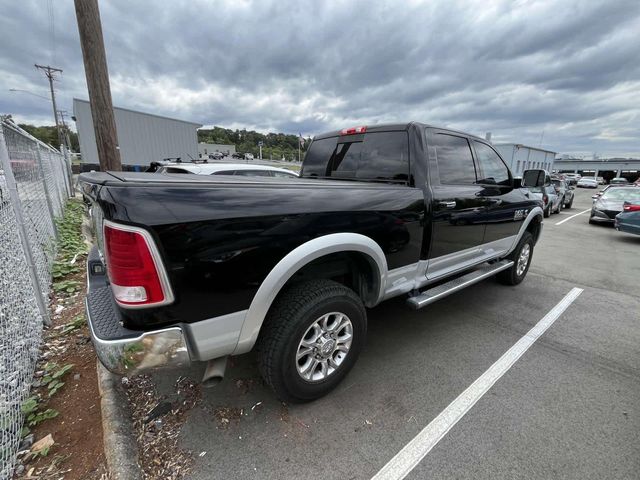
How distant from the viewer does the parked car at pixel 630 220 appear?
818cm

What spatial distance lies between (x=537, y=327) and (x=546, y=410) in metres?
1.53

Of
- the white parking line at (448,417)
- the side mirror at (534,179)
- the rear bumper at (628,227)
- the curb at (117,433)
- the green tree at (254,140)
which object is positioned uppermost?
the green tree at (254,140)

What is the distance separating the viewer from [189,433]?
2.04m

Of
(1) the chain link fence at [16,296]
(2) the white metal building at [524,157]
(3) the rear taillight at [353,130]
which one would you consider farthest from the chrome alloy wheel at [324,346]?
(2) the white metal building at [524,157]

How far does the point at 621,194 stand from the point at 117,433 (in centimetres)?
1541

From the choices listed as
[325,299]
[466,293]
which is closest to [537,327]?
[466,293]

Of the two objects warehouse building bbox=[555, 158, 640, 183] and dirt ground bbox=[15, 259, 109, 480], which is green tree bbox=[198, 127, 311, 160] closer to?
warehouse building bbox=[555, 158, 640, 183]

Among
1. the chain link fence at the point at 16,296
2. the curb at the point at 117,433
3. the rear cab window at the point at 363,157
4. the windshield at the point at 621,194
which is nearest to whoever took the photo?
the curb at the point at 117,433

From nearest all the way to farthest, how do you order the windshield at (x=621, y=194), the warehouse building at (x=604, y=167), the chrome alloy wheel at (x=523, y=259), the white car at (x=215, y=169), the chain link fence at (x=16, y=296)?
the chain link fence at (x=16, y=296) → the chrome alloy wheel at (x=523, y=259) → the white car at (x=215, y=169) → the windshield at (x=621, y=194) → the warehouse building at (x=604, y=167)

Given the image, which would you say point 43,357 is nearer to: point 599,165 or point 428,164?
point 428,164

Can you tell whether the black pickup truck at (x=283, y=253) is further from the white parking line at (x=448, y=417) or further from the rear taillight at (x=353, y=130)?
the white parking line at (x=448, y=417)

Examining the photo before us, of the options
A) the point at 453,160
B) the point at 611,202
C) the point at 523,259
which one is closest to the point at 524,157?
the point at 611,202

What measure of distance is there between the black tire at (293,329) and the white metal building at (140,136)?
1779 centimetres

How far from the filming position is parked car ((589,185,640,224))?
10664mm
